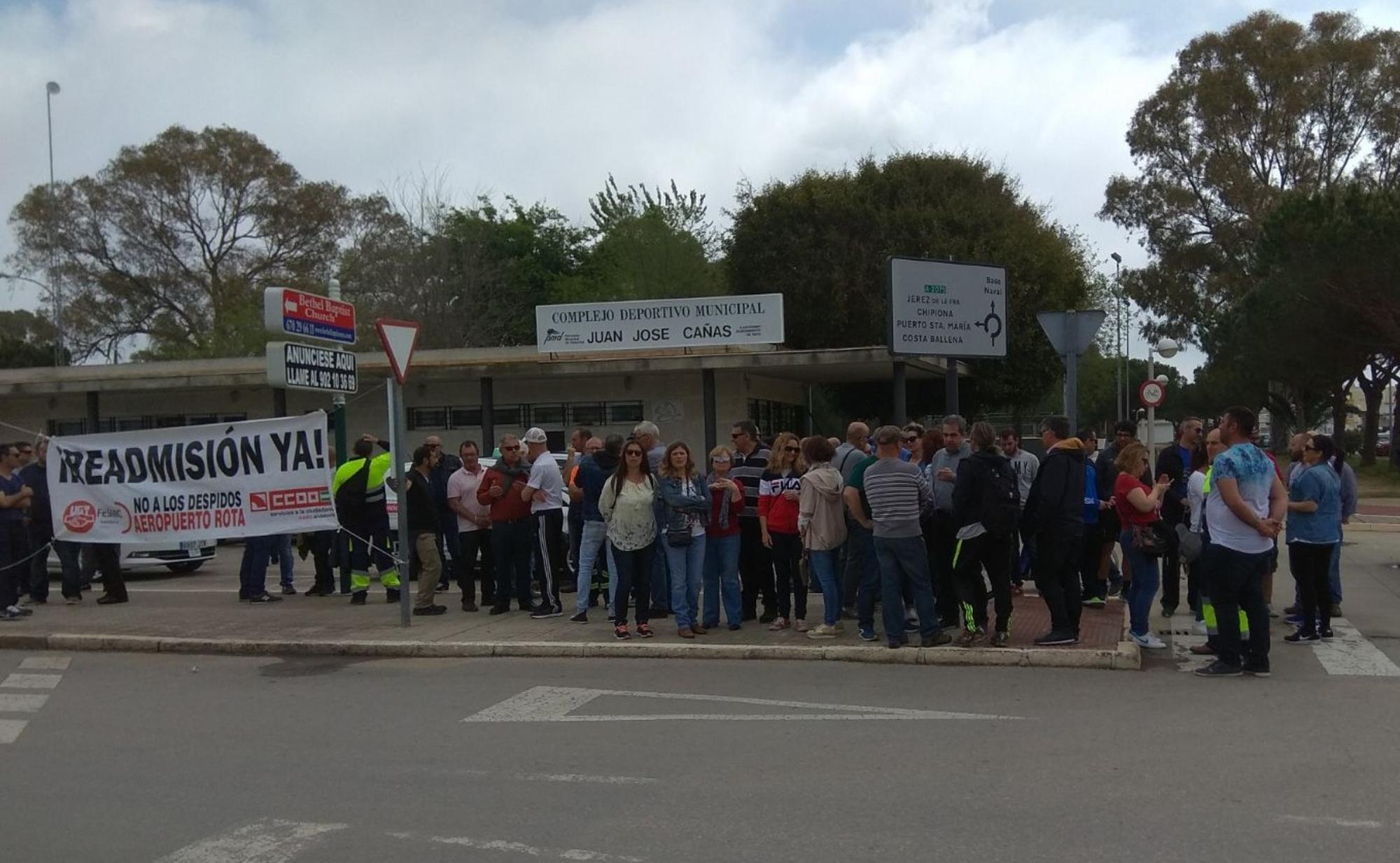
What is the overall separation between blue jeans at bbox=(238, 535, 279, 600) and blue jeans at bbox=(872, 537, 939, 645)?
7280 mm

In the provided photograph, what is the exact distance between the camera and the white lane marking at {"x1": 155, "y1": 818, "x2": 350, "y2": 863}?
16.4 ft

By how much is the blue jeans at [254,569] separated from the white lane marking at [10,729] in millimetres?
5249

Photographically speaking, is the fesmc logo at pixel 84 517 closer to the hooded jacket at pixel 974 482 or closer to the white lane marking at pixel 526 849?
A: the hooded jacket at pixel 974 482

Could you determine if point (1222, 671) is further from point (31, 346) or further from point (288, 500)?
point (31, 346)

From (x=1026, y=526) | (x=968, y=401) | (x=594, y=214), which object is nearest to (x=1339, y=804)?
(x=1026, y=526)

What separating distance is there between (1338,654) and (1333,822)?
4666 millimetres

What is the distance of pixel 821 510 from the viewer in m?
9.82

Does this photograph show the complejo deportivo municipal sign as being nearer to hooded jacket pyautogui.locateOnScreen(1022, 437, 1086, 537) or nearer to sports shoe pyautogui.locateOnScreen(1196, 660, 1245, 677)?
hooded jacket pyautogui.locateOnScreen(1022, 437, 1086, 537)

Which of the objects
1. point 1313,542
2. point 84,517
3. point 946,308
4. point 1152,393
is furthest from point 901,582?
point 1152,393

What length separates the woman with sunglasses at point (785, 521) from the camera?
1016 cm

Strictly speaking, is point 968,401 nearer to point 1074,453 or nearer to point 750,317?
point 750,317

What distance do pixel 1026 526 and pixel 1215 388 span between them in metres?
62.4

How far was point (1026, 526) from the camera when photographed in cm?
927

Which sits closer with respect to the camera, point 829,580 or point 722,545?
point 829,580
